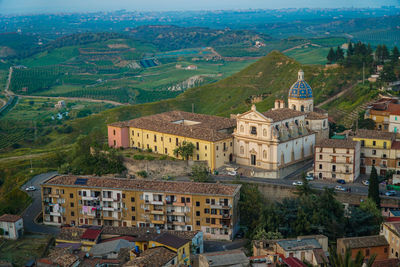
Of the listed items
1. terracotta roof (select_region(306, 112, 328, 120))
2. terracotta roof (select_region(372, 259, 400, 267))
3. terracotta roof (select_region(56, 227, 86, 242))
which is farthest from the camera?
terracotta roof (select_region(306, 112, 328, 120))

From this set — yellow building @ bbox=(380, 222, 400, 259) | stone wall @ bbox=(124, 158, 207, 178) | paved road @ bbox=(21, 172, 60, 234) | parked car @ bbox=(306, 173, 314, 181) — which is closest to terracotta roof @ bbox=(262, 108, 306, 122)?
parked car @ bbox=(306, 173, 314, 181)

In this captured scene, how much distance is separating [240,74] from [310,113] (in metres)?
53.8

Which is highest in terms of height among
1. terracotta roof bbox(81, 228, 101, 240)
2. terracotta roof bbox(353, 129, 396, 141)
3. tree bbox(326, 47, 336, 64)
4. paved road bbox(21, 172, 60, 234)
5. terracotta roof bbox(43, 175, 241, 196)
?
tree bbox(326, 47, 336, 64)

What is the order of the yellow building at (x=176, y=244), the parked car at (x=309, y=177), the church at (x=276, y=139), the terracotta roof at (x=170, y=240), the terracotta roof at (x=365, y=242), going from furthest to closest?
the church at (x=276, y=139), the parked car at (x=309, y=177), the terracotta roof at (x=170, y=240), the yellow building at (x=176, y=244), the terracotta roof at (x=365, y=242)

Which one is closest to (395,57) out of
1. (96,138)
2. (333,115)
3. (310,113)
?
(333,115)

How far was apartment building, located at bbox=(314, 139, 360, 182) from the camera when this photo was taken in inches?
2061

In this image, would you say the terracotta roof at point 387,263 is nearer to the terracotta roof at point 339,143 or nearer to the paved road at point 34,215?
the terracotta roof at point 339,143

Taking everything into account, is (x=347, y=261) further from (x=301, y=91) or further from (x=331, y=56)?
(x=331, y=56)

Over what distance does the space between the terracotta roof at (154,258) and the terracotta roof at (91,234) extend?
5.71 metres

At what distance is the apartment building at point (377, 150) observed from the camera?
174 ft

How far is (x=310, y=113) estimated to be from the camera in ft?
202

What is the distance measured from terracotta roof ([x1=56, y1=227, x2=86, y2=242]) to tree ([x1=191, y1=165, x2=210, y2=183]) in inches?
487

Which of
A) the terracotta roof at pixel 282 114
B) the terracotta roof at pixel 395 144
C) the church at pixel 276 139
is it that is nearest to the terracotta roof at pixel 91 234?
the church at pixel 276 139

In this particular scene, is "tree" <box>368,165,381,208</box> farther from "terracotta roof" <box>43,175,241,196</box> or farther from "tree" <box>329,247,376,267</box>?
"tree" <box>329,247,376,267</box>
